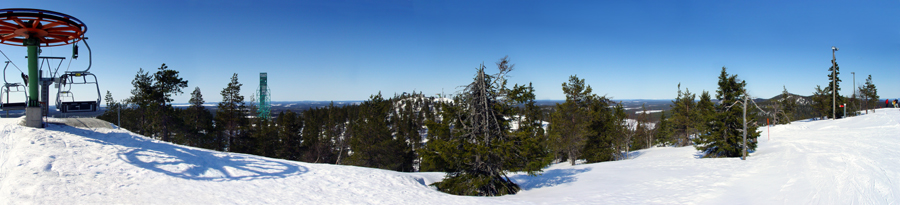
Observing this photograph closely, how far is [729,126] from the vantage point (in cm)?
2400

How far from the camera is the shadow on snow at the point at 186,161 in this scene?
10.2 metres

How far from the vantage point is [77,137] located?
11453 mm

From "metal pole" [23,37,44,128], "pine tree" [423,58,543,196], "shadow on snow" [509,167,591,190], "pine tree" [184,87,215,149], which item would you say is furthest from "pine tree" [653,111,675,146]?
"metal pole" [23,37,44,128]

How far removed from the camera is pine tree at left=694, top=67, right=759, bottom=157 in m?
23.4

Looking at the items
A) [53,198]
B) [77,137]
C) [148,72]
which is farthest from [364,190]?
[148,72]

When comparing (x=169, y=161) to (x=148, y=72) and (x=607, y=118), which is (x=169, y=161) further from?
(x=607, y=118)

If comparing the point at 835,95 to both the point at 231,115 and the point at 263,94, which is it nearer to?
the point at 231,115

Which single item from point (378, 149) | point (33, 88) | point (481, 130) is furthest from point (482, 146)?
point (378, 149)

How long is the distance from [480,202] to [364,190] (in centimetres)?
357

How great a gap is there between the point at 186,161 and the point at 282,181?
3.33m

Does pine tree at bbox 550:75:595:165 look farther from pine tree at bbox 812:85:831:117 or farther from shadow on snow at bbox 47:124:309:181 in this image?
pine tree at bbox 812:85:831:117

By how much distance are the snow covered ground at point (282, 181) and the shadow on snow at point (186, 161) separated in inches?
1.1

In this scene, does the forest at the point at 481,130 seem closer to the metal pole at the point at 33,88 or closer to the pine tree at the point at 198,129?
the pine tree at the point at 198,129

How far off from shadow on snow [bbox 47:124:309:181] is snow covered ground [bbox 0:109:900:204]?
3 centimetres
